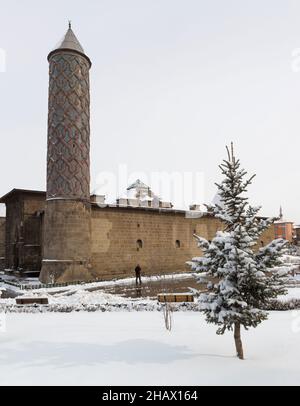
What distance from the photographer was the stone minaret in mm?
21125

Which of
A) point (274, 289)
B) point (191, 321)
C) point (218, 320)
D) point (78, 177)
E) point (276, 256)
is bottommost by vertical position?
point (191, 321)

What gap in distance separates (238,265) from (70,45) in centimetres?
2182

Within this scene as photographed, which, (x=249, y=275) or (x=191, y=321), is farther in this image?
(x=191, y=321)

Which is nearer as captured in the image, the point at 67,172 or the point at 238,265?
the point at 238,265

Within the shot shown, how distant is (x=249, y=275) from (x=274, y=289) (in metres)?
0.67

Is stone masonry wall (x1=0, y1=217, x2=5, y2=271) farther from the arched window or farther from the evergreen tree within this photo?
the evergreen tree

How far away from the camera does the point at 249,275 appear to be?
6023 mm

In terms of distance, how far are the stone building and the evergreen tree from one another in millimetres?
16208

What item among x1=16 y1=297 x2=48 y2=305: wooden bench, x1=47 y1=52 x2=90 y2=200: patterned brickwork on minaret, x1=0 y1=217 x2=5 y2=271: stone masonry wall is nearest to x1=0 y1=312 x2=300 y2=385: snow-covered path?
x1=16 y1=297 x2=48 y2=305: wooden bench

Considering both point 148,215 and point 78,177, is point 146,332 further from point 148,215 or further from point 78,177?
point 148,215

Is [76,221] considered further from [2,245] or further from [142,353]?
[2,245]

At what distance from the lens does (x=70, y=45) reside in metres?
22.4

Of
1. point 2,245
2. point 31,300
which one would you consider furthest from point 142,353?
point 2,245
